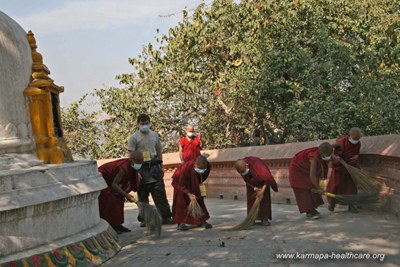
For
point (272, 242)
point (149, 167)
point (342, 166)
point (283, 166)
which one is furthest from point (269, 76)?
point (272, 242)

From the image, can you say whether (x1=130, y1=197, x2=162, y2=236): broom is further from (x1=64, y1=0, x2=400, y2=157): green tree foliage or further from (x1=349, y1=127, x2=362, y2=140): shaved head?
(x1=64, y1=0, x2=400, y2=157): green tree foliage

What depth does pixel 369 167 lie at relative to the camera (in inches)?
347

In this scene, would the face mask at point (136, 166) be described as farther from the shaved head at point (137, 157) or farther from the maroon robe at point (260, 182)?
the maroon robe at point (260, 182)

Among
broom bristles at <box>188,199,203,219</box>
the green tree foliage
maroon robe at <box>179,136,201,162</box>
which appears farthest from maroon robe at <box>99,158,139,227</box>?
the green tree foliage

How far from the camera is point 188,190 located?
8.25 m

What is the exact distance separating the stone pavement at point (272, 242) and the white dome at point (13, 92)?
167 cm

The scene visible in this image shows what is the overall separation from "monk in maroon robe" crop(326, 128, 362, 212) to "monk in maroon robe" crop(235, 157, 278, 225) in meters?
1.19

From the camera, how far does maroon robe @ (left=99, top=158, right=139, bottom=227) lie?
784cm

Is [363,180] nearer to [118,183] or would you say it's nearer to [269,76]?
[118,183]

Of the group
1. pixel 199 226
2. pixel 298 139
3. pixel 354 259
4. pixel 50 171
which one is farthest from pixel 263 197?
pixel 298 139

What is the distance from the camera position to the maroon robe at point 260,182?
26.6 ft

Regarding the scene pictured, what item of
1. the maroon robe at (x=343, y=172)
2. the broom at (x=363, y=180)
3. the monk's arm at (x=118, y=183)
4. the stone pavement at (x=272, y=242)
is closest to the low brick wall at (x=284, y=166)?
→ the broom at (x=363, y=180)

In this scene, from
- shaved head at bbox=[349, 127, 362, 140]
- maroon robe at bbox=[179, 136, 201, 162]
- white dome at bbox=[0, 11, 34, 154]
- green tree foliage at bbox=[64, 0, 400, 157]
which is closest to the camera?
white dome at bbox=[0, 11, 34, 154]

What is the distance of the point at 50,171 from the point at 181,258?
1.67 meters
